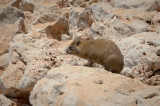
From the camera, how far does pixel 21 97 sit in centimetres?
441

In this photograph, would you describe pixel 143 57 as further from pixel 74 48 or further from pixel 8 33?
pixel 8 33

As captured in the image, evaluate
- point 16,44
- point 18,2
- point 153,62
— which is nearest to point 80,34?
point 16,44

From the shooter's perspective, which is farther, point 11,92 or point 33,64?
point 33,64

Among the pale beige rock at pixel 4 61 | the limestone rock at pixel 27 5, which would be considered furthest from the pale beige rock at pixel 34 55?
the limestone rock at pixel 27 5

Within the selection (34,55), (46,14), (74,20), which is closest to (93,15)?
(74,20)

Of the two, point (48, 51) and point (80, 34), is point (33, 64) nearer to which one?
point (48, 51)

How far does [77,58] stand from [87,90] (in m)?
1.97

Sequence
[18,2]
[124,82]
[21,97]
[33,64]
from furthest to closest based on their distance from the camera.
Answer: [18,2] → [33,64] → [21,97] → [124,82]

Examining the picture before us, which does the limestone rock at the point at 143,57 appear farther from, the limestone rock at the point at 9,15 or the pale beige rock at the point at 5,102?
the limestone rock at the point at 9,15

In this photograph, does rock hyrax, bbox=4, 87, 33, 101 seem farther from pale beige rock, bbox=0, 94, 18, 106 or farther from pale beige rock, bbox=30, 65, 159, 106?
pale beige rock, bbox=30, 65, 159, 106

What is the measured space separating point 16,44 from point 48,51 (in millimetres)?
885

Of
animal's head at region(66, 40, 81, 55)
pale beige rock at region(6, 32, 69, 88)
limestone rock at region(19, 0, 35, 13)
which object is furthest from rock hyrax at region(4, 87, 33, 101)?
limestone rock at region(19, 0, 35, 13)

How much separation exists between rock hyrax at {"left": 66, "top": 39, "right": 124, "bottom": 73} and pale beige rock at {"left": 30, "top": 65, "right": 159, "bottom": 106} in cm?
57

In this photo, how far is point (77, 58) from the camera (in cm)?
527
